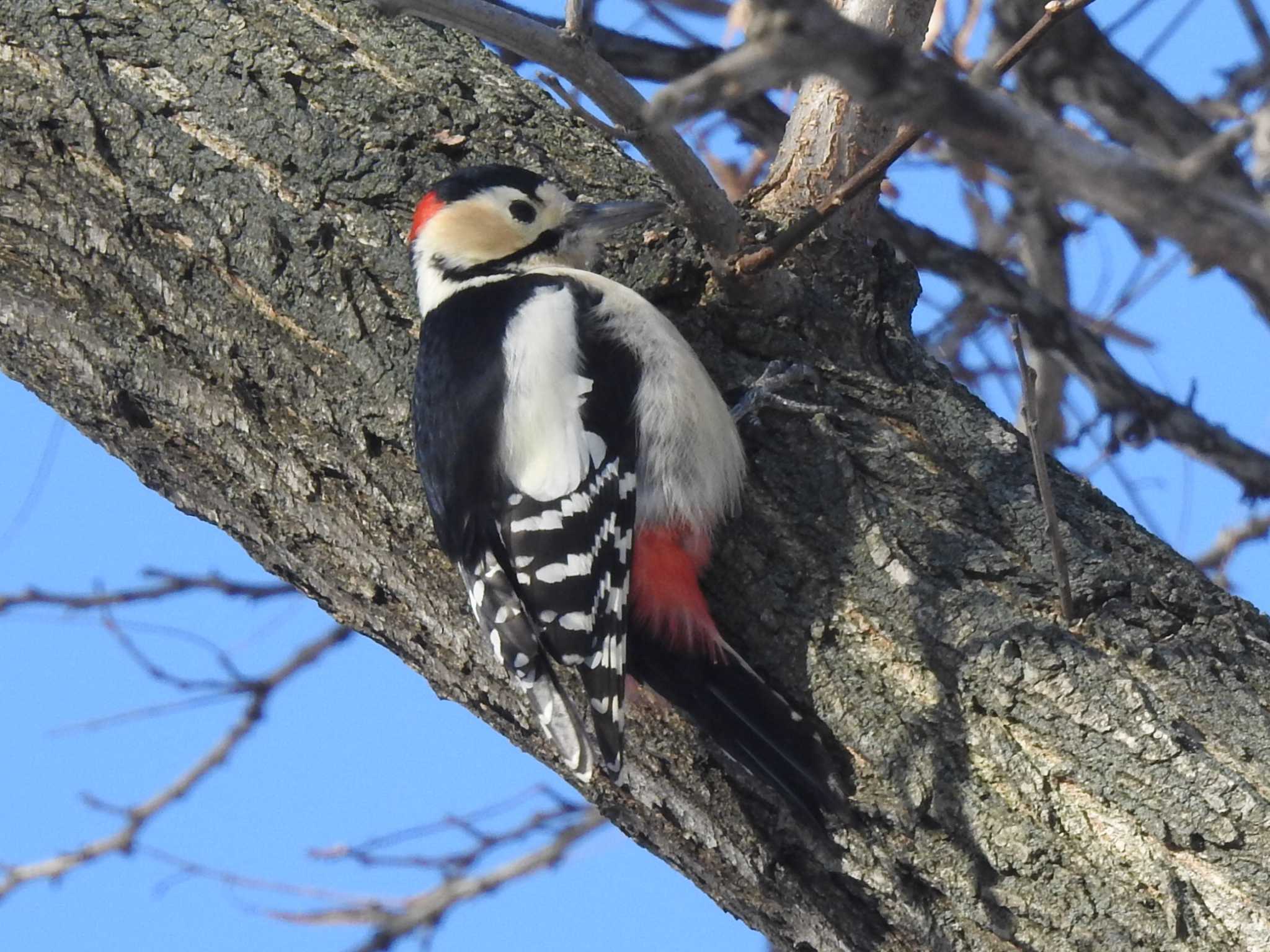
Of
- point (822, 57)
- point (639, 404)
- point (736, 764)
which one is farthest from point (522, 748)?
point (822, 57)

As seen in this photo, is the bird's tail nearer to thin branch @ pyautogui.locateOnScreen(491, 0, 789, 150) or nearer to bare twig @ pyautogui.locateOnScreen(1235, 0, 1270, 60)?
thin branch @ pyautogui.locateOnScreen(491, 0, 789, 150)

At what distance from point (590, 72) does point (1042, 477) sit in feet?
2.66

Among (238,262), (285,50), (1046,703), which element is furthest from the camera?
(285,50)

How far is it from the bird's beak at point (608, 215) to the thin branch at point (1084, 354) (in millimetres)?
1095

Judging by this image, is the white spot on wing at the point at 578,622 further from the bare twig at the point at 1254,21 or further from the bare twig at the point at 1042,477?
the bare twig at the point at 1254,21

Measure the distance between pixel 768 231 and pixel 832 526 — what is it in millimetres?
649

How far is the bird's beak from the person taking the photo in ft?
9.04

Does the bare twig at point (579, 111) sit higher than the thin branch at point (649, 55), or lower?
lower

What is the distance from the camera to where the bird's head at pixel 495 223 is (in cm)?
272

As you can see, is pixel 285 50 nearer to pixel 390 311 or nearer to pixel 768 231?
pixel 390 311

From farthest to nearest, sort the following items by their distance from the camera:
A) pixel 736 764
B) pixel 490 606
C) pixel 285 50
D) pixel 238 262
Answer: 1. pixel 285 50
2. pixel 238 262
3. pixel 490 606
4. pixel 736 764

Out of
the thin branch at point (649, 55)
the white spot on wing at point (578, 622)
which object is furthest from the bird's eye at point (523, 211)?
the thin branch at point (649, 55)

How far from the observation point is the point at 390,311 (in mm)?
2666

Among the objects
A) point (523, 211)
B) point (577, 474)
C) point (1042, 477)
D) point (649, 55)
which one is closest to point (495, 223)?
point (523, 211)
